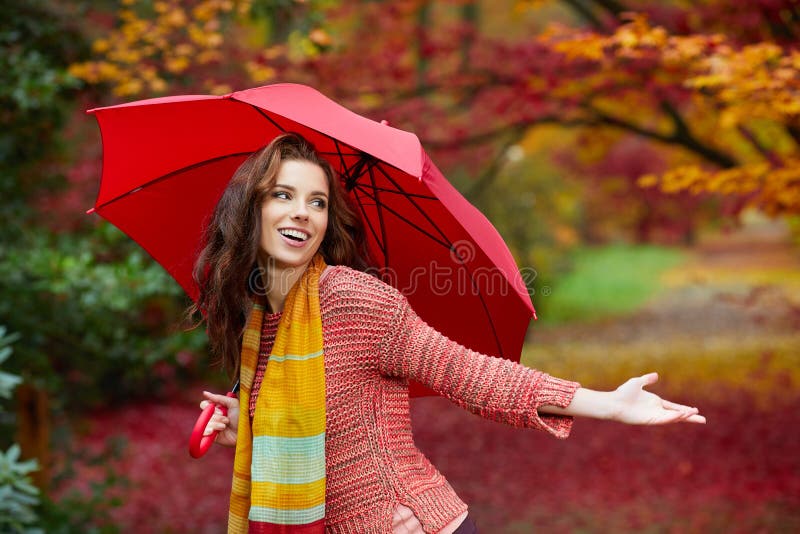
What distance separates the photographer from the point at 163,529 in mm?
5641

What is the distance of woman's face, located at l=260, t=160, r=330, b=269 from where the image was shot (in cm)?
194

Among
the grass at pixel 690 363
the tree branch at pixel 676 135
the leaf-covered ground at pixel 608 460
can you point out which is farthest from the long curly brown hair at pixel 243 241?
the grass at pixel 690 363

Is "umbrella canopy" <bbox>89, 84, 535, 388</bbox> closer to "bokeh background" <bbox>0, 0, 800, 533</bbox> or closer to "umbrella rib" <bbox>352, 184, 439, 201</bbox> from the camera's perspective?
"umbrella rib" <bbox>352, 184, 439, 201</bbox>

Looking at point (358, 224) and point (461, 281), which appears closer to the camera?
point (358, 224)

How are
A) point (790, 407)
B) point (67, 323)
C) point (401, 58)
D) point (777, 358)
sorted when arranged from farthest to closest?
point (777, 358) → point (790, 407) → point (401, 58) → point (67, 323)

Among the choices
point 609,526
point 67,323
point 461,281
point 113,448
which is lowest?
point 609,526

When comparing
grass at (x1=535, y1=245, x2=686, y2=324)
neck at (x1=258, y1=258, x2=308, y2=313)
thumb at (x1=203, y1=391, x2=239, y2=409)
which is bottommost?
grass at (x1=535, y1=245, x2=686, y2=324)

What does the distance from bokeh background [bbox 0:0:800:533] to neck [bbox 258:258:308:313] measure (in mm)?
1226

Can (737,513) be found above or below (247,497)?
below

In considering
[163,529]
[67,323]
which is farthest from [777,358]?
[67,323]

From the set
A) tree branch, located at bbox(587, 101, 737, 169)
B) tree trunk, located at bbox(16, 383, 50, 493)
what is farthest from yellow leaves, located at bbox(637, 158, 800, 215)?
tree trunk, located at bbox(16, 383, 50, 493)

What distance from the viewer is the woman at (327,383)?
69.1 inches

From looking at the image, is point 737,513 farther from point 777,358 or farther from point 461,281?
point 777,358

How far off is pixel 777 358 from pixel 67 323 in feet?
26.5
